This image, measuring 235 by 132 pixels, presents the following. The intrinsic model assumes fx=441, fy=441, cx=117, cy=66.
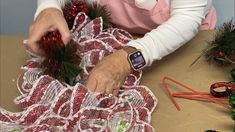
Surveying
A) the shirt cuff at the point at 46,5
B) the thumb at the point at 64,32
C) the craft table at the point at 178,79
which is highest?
the shirt cuff at the point at 46,5

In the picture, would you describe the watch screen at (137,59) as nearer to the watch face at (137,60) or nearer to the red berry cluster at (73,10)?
the watch face at (137,60)

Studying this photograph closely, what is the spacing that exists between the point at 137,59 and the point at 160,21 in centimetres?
18

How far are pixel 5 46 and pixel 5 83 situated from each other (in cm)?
18

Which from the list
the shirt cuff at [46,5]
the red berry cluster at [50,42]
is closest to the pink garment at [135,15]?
the shirt cuff at [46,5]

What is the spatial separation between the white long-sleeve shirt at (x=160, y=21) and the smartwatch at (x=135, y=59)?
0.4 inches

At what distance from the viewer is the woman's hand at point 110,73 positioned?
0.81 meters

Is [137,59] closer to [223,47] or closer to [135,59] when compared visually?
[135,59]

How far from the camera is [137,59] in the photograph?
87 centimetres

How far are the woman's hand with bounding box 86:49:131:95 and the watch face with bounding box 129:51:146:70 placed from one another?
0.04ft

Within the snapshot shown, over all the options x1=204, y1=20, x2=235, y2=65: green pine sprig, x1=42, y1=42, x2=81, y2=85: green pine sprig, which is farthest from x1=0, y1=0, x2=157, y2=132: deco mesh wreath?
x1=204, y1=20, x2=235, y2=65: green pine sprig

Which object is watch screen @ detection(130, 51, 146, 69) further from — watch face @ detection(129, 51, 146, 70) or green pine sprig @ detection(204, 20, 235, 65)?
green pine sprig @ detection(204, 20, 235, 65)

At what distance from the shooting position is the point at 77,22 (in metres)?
0.98

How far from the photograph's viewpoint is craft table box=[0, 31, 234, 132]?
2.54 ft

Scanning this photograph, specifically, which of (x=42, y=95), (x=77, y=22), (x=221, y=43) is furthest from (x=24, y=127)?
(x=221, y=43)
